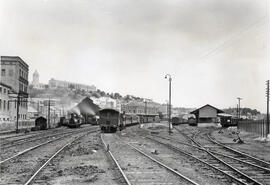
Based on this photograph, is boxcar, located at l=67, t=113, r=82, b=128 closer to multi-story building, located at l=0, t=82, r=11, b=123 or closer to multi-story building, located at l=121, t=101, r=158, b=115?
multi-story building, located at l=0, t=82, r=11, b=123

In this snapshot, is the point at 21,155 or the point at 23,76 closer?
the point at 21,155

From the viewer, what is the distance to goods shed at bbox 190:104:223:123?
75812 millimetres

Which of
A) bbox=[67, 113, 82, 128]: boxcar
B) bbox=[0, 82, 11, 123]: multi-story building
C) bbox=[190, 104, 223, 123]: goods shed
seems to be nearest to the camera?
bbox=[0, 82, 11, 123]: multi-story building

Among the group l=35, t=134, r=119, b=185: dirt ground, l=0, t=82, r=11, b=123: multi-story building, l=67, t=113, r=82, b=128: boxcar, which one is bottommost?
l=67, t=113, r=82, b=128: boxcar

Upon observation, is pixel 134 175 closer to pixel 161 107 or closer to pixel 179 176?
pixel 179 176

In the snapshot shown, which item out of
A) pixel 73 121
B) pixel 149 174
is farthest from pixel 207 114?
pixel 149 174

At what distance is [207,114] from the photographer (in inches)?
3022

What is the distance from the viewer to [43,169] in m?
12.8

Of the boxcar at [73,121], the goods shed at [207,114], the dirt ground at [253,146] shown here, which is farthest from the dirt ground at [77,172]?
the goods shed at [207,114]

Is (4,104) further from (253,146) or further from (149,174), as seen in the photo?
(149,174)

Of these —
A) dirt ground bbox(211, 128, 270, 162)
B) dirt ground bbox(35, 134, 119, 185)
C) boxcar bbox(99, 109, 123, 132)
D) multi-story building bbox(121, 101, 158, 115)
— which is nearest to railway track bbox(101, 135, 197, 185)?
dirt ground bbox(35, 134, 119, 185)

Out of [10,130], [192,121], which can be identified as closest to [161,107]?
[192,121]

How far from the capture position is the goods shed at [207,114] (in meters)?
75.8

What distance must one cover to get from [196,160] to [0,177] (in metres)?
8.60
